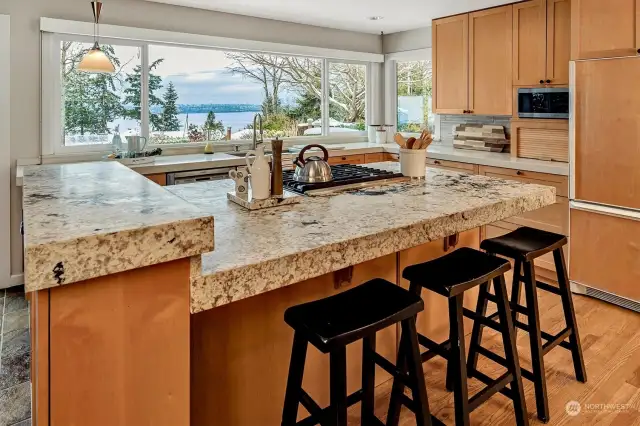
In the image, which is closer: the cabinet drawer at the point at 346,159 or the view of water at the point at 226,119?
the view of water at the point at 226,119

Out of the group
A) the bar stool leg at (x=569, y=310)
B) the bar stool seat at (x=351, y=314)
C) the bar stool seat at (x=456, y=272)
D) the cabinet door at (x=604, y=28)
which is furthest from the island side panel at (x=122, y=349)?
the cabinet door at (x=604, y=28)

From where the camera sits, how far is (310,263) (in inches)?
50.6

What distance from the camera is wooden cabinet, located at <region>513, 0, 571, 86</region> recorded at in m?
3.69

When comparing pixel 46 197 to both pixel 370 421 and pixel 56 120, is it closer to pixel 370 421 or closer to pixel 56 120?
pixel 370 421

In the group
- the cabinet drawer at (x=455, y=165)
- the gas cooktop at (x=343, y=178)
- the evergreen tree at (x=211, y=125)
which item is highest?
the evergreen tree at (x=211, y=125)

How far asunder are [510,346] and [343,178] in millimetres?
1070

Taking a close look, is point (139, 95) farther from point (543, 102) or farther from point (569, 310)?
point (569, 310)

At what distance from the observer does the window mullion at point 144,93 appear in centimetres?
409

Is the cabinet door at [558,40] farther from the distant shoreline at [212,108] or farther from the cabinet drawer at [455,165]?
the distant shoreline at [212,108]

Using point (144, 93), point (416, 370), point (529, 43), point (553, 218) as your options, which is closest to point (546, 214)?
point (553, 218)

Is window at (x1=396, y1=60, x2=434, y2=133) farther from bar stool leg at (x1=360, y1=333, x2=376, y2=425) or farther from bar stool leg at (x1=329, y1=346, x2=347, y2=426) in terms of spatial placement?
bar stool leg at (x1=329, y1=346, x2=347, y2=426)

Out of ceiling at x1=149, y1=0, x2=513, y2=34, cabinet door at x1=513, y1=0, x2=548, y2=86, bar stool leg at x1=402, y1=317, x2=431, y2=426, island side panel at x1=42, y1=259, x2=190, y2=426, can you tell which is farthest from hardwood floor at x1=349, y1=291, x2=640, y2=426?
ceiling at x1=149, y1=0, x2=513, y2=34

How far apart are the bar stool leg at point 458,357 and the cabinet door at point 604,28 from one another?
2.34 metres

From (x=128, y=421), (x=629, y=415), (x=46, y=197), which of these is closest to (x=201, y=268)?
(x=128, y=421)
